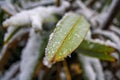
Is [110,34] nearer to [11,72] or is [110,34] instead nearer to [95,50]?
[95,50]

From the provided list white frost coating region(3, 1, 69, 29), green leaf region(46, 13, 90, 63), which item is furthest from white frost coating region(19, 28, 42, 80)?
green leaf region(46, 13, 90, 63)

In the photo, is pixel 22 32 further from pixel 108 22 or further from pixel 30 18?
pixel 108 22

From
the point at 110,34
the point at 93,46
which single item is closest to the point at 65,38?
the point at 93,46

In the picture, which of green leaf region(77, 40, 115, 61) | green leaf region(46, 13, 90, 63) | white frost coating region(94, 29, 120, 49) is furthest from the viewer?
white frost coating region(94, 29, 120, 49)

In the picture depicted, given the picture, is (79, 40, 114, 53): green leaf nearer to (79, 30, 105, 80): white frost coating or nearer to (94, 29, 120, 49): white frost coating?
(79, 30, 105, 80): white frost coating

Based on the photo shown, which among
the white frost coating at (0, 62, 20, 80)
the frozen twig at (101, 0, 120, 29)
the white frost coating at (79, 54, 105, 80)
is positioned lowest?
the white frost coating at (0, 62, 20, 80)
